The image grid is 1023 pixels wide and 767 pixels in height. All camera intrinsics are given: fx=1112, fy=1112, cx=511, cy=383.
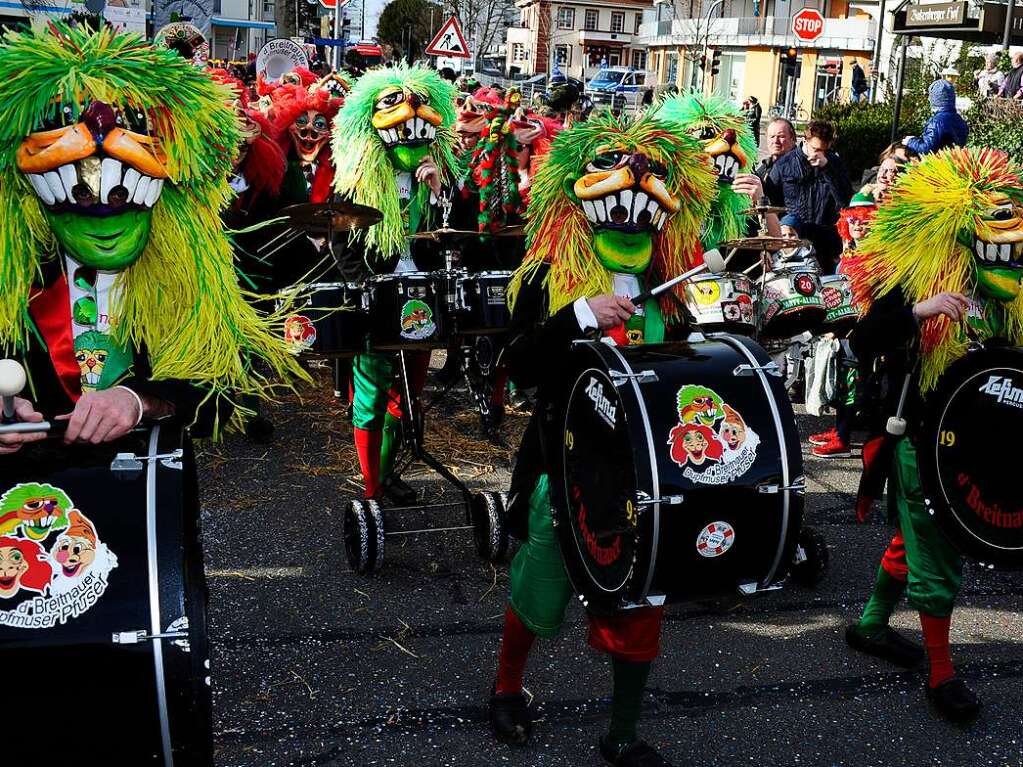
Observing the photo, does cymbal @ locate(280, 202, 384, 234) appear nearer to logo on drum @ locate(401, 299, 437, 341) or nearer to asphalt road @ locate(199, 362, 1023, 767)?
logo on drum @ locate(401, 299, 437, 341)

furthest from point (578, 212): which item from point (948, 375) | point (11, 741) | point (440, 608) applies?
point (11, 741)

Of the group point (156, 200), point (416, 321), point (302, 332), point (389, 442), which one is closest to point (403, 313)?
point (416, 321)

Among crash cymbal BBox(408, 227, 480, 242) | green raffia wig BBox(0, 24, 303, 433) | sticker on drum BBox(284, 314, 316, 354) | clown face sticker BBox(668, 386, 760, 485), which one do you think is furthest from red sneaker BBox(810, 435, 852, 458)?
green raffia wig BBox(0, 24, 303, 433)

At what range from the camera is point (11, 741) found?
2039mm

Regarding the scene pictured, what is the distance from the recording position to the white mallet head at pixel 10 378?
6.73ft

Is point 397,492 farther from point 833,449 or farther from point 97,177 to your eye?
point 97,177

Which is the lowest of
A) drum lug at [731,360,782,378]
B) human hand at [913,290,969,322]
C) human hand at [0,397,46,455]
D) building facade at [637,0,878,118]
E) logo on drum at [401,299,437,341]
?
logo on drum at [401,299,437,341]

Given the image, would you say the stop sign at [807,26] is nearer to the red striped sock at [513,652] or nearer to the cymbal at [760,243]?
the cymbal at [760,243]

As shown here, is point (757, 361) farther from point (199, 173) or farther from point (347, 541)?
point (347, 541)

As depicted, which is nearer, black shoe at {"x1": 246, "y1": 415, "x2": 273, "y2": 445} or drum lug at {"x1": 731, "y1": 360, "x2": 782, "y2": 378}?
drum lug at {"x1": 731, "y1": 360, "x2": 782, "y2": 378}

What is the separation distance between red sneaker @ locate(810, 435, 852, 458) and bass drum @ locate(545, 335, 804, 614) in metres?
3.53

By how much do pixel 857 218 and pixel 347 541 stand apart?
3487 mm

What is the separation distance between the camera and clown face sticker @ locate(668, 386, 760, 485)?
8.82 ft

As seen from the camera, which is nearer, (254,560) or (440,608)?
(440,608)
